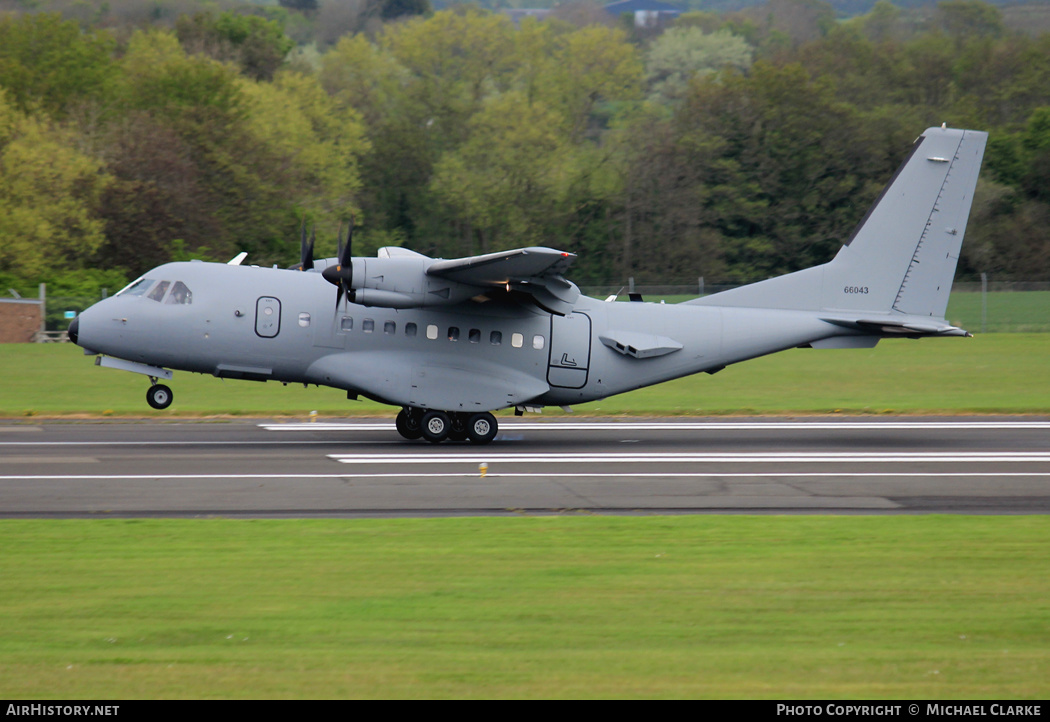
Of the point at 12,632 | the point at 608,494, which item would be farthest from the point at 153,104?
the point at 12,632

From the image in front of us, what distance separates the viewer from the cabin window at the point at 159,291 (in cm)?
2083

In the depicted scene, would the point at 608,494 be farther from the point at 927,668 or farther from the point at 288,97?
the point at 288,97

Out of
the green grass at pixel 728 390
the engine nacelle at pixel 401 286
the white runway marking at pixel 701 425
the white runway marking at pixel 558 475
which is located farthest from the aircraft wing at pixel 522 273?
the green grass at pixel 728 390

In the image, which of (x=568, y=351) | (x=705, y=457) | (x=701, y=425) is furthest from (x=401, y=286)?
(x=701, y=425)

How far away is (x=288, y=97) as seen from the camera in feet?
252

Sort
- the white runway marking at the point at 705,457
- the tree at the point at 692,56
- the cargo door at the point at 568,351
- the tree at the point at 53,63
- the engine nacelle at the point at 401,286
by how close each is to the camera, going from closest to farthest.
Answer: the white runway marking at the point at 705,457 → the engine nacelle at the point at 401,286 → the cargo door at the point at 568,351 → the tree at the point at 53,63 → the tree at the point at 692,56

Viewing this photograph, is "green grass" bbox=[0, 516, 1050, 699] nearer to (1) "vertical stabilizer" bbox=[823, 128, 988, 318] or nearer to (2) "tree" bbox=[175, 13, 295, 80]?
(1) "vertical stabilizer" bbox=[823, 128, 988, 318]

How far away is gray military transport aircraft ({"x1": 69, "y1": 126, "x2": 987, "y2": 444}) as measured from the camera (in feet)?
67.5

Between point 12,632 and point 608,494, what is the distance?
884 centimetres

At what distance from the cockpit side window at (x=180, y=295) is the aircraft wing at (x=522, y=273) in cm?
470

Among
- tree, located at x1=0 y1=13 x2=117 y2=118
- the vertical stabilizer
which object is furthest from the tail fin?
tree, located at x1=0 y1=13 x2=117 y2=118

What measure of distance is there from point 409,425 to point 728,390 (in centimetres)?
1405

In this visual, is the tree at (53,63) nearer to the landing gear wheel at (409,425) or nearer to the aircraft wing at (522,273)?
the landing gear wheel at (409,425)

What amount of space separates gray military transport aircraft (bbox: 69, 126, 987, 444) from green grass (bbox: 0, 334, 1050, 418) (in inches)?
233
